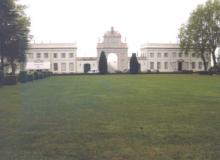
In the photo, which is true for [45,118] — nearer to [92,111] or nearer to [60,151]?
[92,111]

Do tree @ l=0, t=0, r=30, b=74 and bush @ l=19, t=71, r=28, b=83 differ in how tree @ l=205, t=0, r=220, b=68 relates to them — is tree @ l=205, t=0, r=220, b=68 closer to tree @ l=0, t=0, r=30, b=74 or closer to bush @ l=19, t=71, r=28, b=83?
tree @ l=0, t=0, r=30, b=74

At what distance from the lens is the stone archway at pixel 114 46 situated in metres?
87.4

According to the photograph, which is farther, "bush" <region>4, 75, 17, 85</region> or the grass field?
"bush" <region>4, 75, 17, 85</region>

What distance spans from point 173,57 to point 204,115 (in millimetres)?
87596

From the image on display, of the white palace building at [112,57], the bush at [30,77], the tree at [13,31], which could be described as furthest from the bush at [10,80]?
the white palace building at [112,57]

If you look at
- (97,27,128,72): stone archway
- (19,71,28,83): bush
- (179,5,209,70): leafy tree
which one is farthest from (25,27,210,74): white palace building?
(19,71,28,83): bush

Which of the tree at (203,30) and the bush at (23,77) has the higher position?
the tree at (203,30)

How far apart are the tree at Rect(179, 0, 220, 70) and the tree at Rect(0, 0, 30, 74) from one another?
1094 inches

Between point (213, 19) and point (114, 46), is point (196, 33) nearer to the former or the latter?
point (213, 19)

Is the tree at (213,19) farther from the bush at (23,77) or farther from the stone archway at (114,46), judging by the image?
the bush at (23,77)

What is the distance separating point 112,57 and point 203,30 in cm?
3460

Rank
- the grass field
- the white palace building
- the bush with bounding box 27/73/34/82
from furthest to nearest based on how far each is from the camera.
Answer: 1. the white palace building
2. the bush with bounding box 27/73/34/82
3. the grass field

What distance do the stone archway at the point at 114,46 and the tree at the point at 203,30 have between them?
85.7ft

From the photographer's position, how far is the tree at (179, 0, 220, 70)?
60344mm
